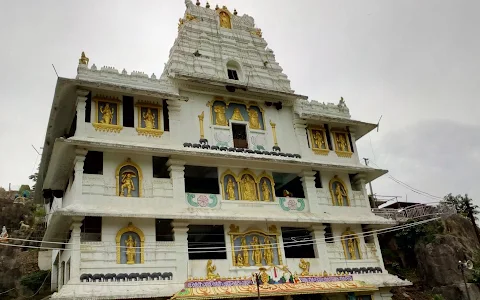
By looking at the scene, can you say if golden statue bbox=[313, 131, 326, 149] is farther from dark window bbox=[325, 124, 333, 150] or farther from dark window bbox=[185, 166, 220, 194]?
dark window bbox=[185, 166, 220, 194]

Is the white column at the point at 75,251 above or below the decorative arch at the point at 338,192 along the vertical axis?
below

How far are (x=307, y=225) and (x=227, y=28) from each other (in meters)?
10.5

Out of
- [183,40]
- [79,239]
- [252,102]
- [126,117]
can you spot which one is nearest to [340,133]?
[252,102]

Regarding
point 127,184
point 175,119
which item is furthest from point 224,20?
point 127,184

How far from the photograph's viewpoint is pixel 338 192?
19.7 meters

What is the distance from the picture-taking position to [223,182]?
1747 cm

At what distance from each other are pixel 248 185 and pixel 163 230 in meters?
3.83

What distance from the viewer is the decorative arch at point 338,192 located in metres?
19.6

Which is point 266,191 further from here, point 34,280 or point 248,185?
point 34,280

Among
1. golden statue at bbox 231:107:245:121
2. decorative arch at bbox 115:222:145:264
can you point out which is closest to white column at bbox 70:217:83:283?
decorative arch at bbox 115:222:145:264

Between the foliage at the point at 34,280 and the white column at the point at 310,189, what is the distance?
40.3 ft

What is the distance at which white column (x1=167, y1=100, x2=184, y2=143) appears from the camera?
56.0 feet

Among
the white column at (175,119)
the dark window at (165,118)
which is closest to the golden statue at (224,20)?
the white column at (175,119)

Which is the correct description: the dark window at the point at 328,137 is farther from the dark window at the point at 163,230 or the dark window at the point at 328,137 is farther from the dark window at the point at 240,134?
the dark window at the point at 163,230
